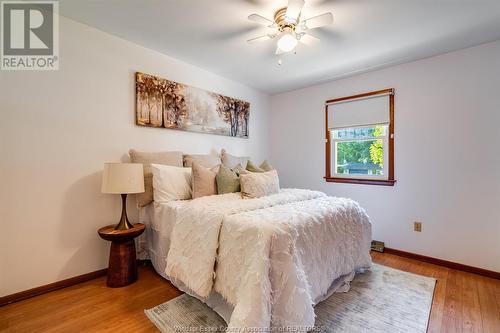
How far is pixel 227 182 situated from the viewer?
2568 mm

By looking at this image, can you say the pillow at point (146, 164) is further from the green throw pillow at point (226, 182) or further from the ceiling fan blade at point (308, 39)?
the ceiling fan blade at point (308, 39)

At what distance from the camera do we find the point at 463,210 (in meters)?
2.61

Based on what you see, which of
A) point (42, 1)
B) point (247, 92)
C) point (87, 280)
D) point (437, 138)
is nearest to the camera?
point (42, 1)

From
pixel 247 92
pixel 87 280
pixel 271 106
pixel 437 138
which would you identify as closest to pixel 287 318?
pixel 87 280

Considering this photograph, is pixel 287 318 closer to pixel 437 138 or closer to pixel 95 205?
pixel 95 205

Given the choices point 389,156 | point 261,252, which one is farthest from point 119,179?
point 389,156

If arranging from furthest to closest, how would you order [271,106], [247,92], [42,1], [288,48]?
[271,106]
[247,92]
[288,48]
[42,1]

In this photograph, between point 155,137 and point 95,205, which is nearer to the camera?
point 95,205

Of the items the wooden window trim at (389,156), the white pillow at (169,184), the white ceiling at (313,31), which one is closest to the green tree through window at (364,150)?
the wooden window trim at (389,156)

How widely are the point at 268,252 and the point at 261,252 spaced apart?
0.04m

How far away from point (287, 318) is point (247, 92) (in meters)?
3.49

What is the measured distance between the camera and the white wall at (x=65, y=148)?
1904 mm

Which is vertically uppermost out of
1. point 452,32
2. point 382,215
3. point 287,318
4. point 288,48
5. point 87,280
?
point 452,32

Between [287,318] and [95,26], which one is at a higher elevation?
[95,26]
